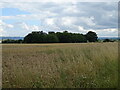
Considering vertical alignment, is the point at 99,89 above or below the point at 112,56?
below

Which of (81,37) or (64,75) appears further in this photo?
(81,37)

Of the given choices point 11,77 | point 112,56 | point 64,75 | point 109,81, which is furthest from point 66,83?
point 112,56

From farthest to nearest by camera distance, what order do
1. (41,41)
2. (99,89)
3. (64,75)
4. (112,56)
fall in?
(41,41) < (112,56) < (64,75) < (99,89)

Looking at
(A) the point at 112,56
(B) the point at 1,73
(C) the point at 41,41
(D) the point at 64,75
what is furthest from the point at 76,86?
(C) the point at 41,41

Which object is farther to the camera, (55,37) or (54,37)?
(55,37)

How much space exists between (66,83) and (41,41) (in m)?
42.4

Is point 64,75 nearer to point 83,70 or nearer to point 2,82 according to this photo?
point 83,70

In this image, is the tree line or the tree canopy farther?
the tree canopy

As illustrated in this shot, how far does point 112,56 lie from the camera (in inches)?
356

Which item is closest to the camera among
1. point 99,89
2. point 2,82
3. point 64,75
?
point 99,89

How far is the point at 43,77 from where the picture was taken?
636 centimetres

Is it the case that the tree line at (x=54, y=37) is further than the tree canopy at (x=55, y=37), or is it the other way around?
the tree canopy at (x=55, y=37)

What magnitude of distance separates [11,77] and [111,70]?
3189 millimetres

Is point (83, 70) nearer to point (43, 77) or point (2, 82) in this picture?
point (43, 77)
